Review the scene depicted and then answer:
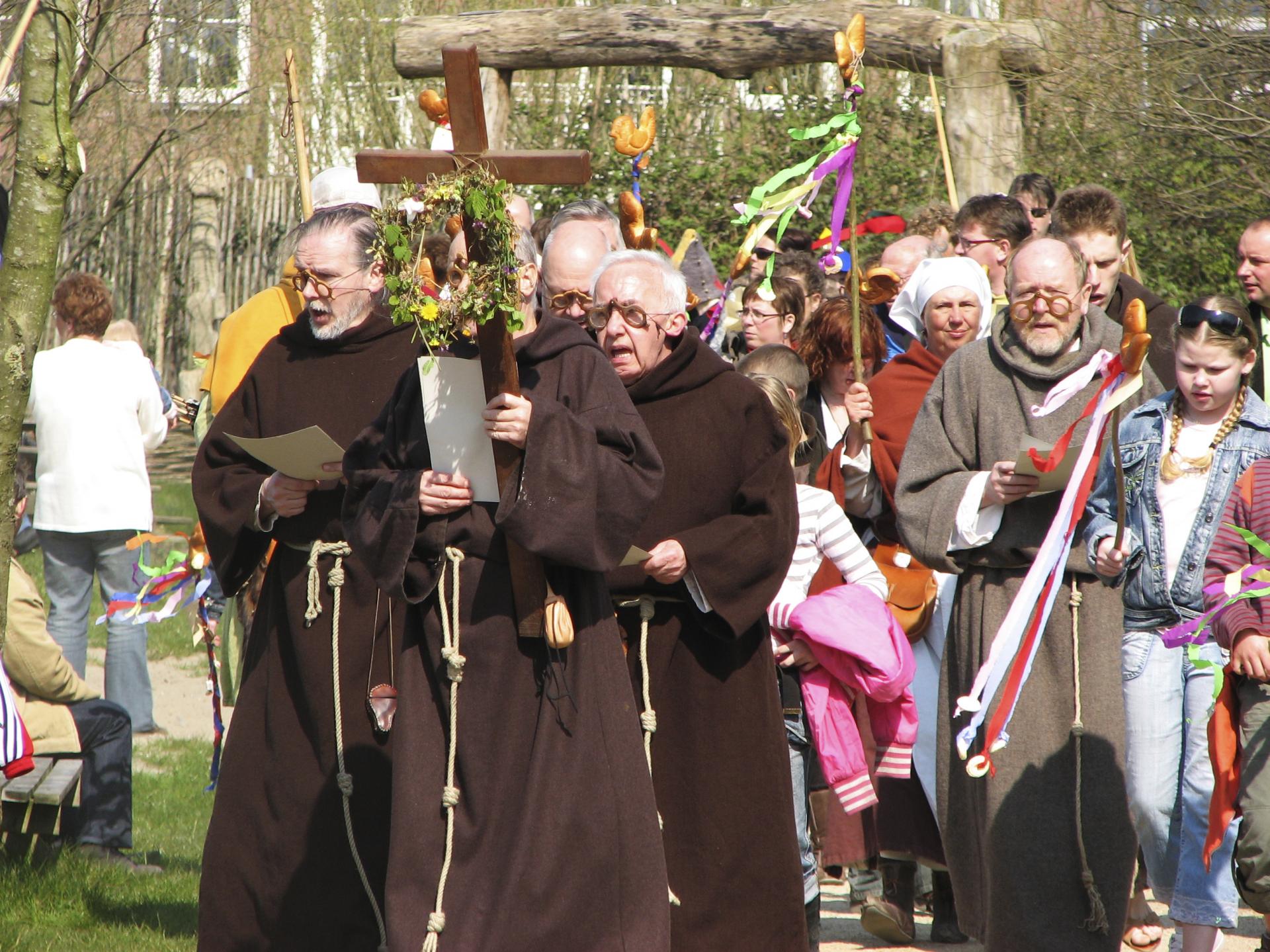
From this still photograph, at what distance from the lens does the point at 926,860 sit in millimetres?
5723

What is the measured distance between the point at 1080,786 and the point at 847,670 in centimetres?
73

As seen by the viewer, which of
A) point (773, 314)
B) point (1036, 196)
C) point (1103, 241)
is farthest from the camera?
point (1036, 196)

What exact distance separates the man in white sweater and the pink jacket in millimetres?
4461

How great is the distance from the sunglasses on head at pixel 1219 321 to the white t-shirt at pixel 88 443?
545 centimetres

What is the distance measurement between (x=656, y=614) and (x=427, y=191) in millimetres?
1579

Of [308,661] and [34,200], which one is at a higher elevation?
[34,200]

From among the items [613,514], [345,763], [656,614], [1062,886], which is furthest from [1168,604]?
[345,763]

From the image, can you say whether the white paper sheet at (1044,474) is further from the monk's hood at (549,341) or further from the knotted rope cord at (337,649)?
the knotted rope cord at (337,649)

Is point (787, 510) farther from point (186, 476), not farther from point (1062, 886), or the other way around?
point (186, 476)

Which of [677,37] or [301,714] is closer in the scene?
[301,714]

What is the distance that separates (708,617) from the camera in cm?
450

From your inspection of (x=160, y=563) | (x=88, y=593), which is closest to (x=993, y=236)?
(x=88, y=593)

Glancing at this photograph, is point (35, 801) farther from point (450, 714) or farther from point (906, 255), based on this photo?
point (906, 255)

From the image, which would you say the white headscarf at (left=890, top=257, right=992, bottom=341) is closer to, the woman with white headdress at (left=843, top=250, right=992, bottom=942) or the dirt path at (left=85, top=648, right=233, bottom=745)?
the woman with white headdress at (left=843, top=250, right=992, bottom=942)
